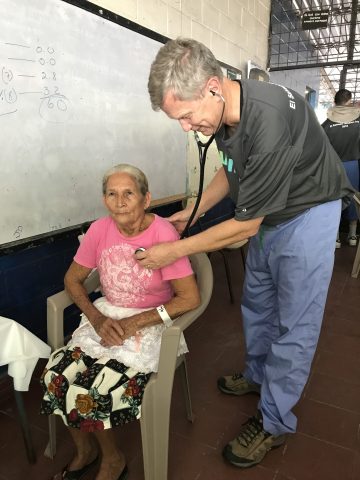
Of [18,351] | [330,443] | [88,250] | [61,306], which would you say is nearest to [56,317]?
[61,306]

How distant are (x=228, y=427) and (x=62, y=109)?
1680mm

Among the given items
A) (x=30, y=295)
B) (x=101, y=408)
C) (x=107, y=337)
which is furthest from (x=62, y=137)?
(x=101, y=408)

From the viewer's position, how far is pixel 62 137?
1.77m

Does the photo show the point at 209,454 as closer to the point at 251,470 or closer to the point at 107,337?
the point at 251,470

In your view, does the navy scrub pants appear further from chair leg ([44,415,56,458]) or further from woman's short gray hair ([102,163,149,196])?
chair leg ([44,415,56,458])

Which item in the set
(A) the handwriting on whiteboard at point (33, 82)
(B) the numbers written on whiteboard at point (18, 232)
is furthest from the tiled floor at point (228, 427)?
(A) the handwriting on whiteboard at point (33, 82)

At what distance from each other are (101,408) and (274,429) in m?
0.72

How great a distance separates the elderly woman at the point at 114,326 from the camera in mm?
1126

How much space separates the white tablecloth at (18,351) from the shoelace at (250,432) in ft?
2.80

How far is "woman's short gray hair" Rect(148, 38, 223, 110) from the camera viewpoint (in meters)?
0.93

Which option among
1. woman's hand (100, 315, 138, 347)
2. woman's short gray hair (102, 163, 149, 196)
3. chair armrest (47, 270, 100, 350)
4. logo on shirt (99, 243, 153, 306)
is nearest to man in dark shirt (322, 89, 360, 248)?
woman's short gray hair (102, 163, 149, 196)

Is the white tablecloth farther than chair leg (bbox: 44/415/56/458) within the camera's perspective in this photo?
No

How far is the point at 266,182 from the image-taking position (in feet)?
3.40

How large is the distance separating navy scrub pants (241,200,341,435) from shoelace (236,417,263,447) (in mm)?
48
